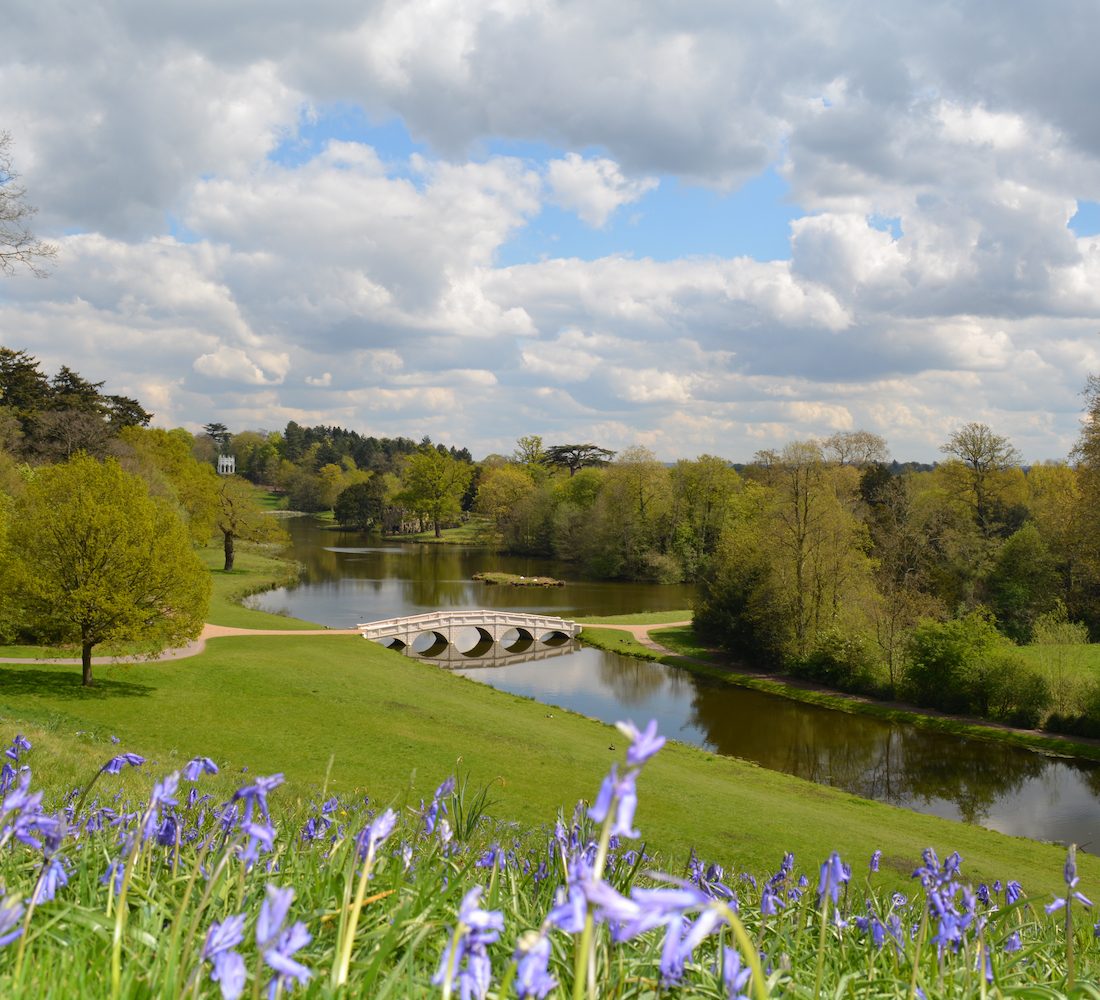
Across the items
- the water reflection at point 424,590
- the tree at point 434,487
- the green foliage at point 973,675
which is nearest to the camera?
the green foliage at point 973,675

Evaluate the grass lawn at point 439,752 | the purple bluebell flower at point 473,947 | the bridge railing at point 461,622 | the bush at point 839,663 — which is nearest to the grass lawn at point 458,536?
the bridge railing at point 461,622

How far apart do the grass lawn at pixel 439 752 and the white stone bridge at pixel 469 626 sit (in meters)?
11.8

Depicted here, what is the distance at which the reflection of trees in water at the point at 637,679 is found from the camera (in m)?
36.0

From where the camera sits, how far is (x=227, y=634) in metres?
35.5

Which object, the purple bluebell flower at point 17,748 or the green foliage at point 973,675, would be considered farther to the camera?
the green foliage at point 973,675

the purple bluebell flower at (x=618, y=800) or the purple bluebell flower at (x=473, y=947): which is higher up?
the purple bluebell flower at (x=618, y=800)

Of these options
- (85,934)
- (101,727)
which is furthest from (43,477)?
(85,934)

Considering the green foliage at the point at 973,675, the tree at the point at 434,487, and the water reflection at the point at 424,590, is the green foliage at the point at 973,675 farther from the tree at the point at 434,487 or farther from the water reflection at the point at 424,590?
the tree at the point at 434,487

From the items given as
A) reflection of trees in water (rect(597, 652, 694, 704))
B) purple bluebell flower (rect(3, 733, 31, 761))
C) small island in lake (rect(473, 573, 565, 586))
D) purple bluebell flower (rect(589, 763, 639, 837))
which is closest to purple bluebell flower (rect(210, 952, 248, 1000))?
purple bluebell flower (rect(589, 763, 639, 837))

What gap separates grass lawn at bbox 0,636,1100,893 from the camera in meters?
17.1

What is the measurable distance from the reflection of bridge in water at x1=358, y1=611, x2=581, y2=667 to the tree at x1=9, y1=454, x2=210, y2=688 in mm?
19161

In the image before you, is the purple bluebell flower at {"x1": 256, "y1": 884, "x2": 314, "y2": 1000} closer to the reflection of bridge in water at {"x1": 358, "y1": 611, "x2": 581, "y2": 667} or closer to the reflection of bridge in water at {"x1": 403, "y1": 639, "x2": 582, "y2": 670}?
the reflection of bridge in water at {"x1": 403, "y1": 639, "x2": 582, "y2": 670}

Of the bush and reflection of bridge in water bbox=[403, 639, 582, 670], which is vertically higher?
the bush

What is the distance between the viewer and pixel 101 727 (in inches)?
781
